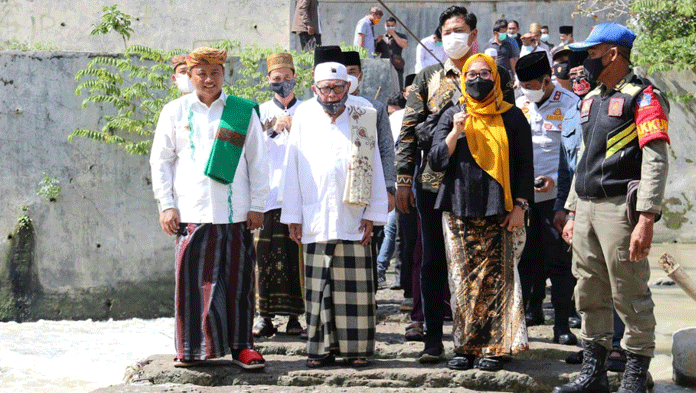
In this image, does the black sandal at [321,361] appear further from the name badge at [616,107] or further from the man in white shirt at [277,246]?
the name badge at [616,107]

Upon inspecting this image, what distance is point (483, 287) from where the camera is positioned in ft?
17.5

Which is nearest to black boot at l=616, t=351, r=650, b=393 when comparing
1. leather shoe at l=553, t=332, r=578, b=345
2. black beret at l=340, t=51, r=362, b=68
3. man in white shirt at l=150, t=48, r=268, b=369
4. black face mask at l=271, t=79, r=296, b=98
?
leather shoe at l=553, t=332, r=578, b=345

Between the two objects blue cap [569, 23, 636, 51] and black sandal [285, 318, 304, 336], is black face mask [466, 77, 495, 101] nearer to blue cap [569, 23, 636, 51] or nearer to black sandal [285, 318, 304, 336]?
blue cap [569, 23, 636, 51]

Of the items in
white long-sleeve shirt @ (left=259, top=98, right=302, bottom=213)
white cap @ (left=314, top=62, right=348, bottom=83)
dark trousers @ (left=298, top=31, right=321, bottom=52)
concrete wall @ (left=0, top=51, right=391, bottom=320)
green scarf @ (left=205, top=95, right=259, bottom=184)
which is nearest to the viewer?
green scarf @ (left=205, top=95, right=259, bottom=184)

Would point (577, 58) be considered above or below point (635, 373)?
above

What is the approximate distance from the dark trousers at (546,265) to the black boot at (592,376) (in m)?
1.08

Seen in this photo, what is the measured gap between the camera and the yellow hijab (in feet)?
17.3

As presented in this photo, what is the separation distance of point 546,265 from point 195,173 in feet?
8.10

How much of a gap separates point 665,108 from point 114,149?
19.8 ft

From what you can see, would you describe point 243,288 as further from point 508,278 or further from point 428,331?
point 508,278

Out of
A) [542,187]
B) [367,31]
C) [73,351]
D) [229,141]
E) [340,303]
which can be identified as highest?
[367,31]

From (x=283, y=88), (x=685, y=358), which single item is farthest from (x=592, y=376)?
(x=283, y=88)

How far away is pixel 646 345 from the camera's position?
473cm

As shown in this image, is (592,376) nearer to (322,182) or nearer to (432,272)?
(432,272)
